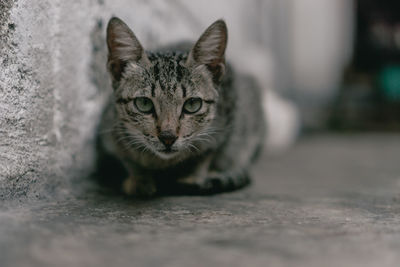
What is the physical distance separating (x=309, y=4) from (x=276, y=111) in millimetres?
3770

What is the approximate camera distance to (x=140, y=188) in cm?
175

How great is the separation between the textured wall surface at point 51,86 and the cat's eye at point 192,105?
0.51 m

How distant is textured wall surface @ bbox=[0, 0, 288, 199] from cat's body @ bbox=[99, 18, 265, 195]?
171mm

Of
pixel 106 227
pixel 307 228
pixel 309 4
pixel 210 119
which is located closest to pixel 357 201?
pixel 307 228

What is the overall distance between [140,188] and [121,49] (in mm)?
573

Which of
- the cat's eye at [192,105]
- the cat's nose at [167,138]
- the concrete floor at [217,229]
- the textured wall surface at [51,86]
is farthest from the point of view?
the cat's eye at [192,105]

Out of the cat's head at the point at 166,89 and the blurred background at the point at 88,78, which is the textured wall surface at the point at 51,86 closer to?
the blurred background at the point at 88,78

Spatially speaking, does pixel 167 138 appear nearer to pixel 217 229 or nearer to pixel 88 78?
pixel 217 229

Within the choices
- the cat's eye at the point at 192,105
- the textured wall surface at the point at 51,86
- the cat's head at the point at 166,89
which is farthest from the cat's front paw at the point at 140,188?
the cat's eye at the point at 192,105

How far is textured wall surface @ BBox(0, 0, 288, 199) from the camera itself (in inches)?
55.9

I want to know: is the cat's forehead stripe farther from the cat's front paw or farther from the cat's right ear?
the cat's front paw

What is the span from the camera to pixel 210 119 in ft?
5.74

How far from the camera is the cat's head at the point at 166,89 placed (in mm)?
1585

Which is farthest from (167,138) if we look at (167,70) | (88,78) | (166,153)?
(88,78)
